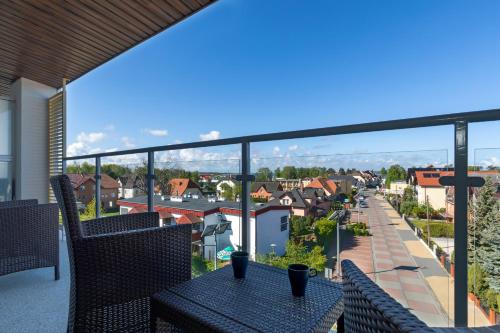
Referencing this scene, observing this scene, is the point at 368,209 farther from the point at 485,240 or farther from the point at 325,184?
the point at 485,240

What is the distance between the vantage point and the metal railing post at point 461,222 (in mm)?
1144

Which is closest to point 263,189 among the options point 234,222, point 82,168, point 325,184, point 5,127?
point 234,222

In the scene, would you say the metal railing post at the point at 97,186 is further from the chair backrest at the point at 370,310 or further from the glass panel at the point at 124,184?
the chair backrest at the point at 370,310

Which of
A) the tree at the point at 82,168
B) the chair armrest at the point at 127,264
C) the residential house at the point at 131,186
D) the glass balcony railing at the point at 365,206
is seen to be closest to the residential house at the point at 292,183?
the glass balcony railing at the point at 365,206

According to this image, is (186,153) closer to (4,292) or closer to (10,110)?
(4,292)

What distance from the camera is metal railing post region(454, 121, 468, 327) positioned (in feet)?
3.75

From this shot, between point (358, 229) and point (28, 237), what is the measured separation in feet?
8.94

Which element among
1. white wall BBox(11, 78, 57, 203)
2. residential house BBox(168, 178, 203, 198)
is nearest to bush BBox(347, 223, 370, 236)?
residential house BBox(168, 178, 203, 198)

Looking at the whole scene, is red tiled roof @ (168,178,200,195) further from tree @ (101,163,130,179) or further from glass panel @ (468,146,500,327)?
glass panel @ (468,146,500,327)

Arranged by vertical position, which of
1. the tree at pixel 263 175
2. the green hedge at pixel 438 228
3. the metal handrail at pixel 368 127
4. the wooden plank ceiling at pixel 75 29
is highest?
the wooden plank ceiling at pixel 75 29

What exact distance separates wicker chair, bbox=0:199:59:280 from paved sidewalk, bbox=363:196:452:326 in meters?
2.72

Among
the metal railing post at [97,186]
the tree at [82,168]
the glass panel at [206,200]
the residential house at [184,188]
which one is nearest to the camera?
the glass panel at [206,200]

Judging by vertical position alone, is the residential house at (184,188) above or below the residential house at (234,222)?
above

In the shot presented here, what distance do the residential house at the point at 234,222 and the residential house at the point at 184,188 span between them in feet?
0.20
